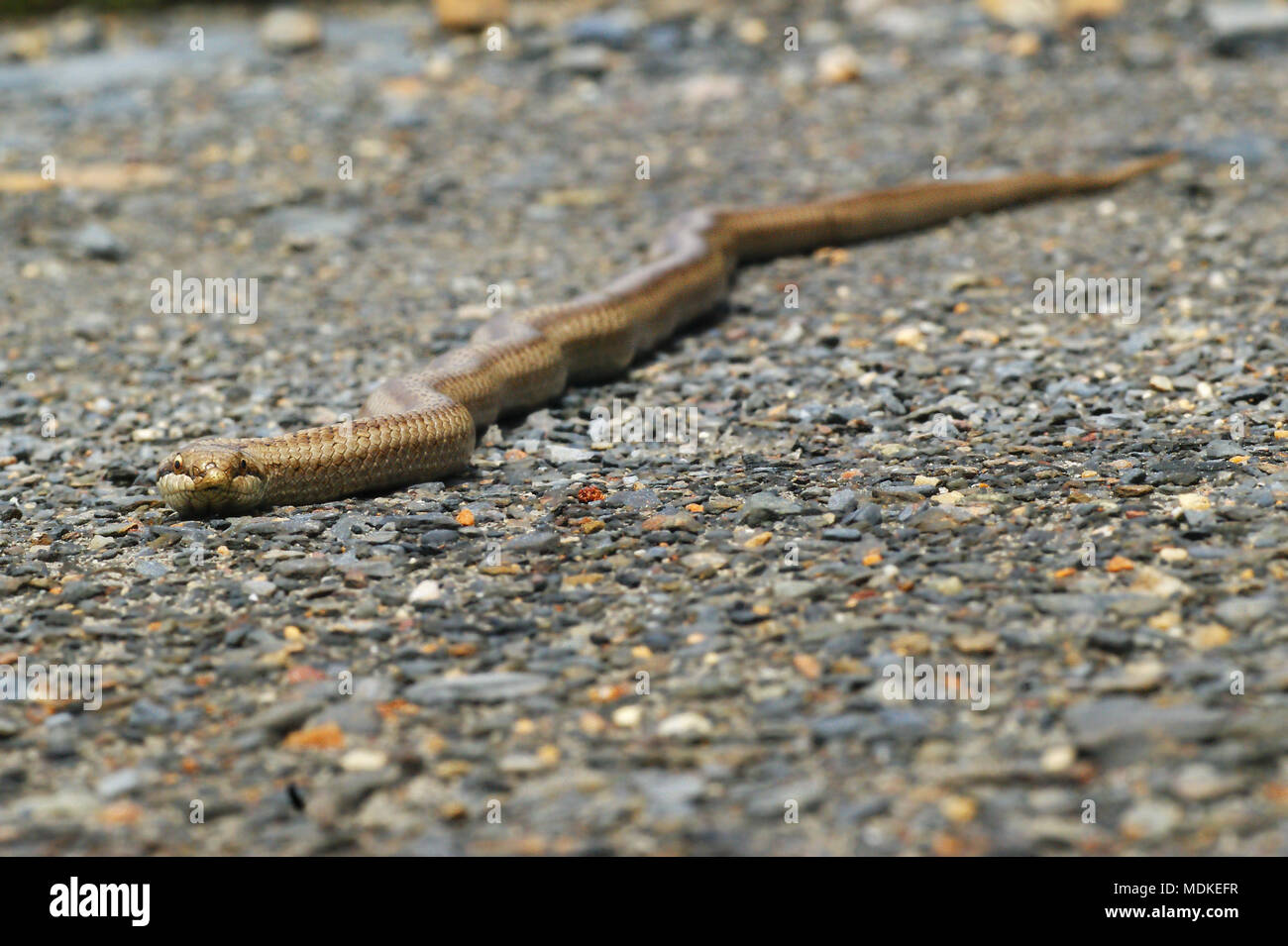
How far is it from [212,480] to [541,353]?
7.78 ft

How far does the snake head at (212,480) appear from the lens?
6078mm

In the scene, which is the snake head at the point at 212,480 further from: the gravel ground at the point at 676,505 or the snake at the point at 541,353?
the gravel ground at the point at 676,505

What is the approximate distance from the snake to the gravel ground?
17cm

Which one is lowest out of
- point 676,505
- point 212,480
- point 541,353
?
point 676,505

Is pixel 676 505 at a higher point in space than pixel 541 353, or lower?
lower

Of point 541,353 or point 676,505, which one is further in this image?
point 541,353

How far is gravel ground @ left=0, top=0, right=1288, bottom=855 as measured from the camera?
4.06 meters

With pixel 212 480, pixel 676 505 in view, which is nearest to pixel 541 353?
pixel 676 505

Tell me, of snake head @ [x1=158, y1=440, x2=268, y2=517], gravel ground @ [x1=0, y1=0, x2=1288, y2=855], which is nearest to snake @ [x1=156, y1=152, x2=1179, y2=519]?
snake head @ [x1=158, y1=440, x2=268, y2=517]

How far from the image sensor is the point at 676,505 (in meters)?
6.10

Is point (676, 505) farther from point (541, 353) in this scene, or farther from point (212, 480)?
point (541, 353)

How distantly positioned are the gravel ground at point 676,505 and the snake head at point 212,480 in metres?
0.12

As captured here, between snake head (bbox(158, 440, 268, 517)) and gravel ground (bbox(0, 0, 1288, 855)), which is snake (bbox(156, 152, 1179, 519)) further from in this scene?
gravel ground (bbox(0, 0, 1288, 855))
